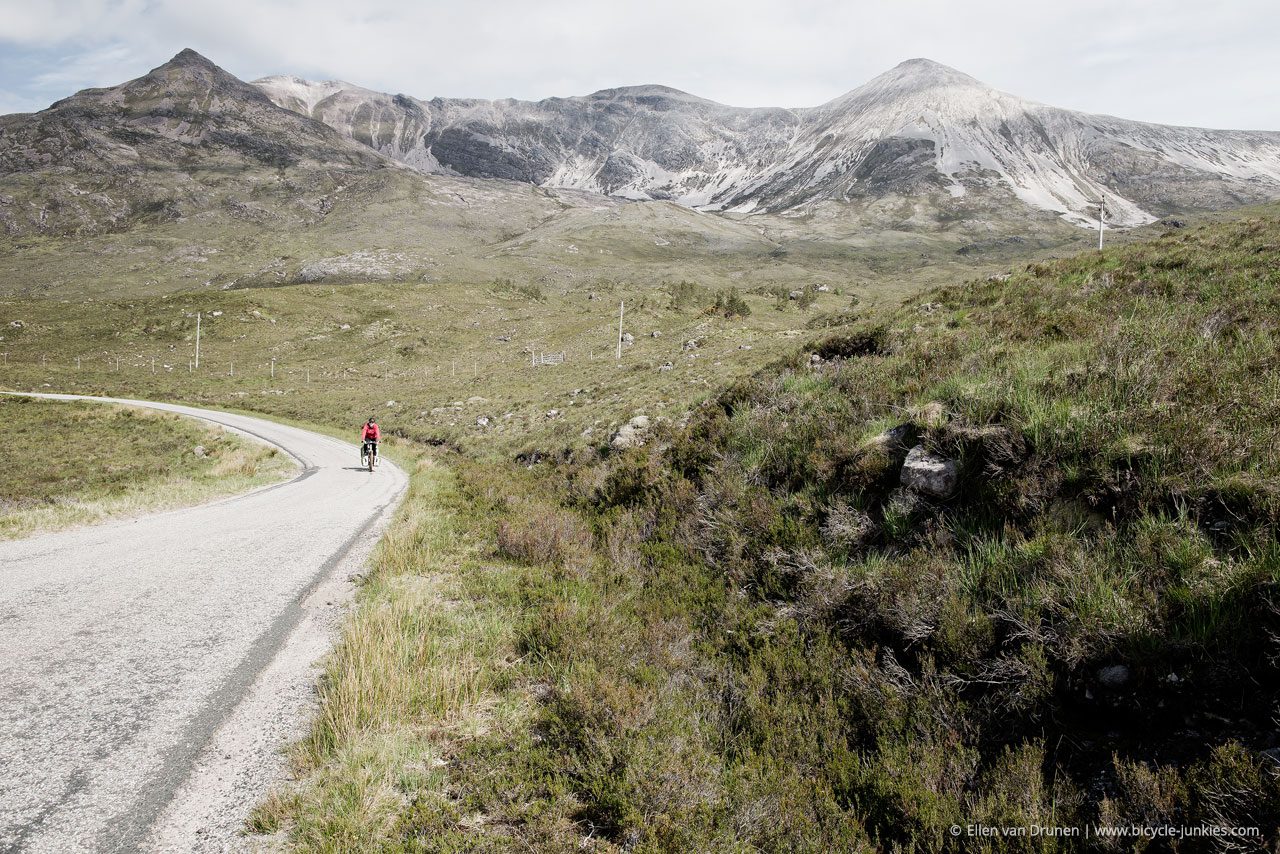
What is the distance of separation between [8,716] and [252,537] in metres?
6.18

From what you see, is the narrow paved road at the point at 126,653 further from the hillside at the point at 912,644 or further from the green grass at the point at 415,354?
the green grass at the point at 415,354

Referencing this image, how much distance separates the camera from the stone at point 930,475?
6.09 meters

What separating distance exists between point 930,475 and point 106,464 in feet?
101

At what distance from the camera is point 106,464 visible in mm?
22703

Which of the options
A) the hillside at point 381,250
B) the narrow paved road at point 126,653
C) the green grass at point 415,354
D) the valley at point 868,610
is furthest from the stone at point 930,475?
the hillside at point 381,250

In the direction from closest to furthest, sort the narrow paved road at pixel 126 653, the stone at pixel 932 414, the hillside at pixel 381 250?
the narrow paved road at pixel 126 653, the stone at pixel 932 414, the hillside at pixel 381 250

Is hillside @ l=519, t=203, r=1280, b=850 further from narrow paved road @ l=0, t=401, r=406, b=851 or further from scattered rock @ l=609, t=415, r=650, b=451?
scattered rock @ l=609, t=415, r=650, b=451

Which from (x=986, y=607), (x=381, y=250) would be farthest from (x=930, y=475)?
(x=381, y=250)

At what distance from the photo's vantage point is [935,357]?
9320mm

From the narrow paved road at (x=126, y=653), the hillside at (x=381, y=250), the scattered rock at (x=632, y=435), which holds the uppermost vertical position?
the hillside at (x=381, y=250)

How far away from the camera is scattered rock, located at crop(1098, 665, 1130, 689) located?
12.0ft

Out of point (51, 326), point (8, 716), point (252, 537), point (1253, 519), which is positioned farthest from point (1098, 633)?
point (51, 326)

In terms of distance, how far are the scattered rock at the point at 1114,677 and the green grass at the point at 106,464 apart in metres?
14.7

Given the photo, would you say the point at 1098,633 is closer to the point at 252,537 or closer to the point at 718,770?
the point at 718,770
